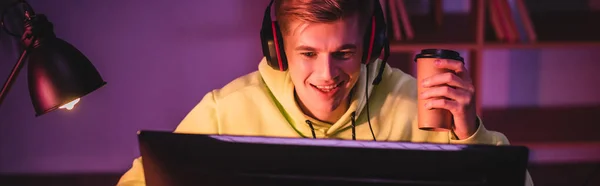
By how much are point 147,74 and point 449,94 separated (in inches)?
69.3

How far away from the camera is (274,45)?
130 cm

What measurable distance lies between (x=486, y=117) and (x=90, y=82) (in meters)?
1.78

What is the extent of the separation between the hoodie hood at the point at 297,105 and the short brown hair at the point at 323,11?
153 mm

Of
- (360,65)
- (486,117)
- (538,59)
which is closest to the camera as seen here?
(360,65)

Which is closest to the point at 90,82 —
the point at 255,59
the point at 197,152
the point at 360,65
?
the point at 197,152

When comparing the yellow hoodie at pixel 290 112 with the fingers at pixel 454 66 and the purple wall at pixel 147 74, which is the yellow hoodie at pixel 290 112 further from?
the purple wall at pixel 147 74

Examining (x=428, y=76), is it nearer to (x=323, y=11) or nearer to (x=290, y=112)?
(x=323, y=11)

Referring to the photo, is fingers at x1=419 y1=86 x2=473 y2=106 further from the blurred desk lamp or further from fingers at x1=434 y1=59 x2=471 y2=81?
the blurred desk lamp

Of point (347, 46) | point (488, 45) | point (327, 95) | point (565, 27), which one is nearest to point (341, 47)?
point (347, 46)

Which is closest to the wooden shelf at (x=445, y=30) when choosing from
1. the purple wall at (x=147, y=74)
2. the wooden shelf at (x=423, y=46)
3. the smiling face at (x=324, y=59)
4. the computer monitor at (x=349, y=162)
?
the wooden shelf at (x=423, y=46)

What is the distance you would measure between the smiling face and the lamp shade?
0.46 meters

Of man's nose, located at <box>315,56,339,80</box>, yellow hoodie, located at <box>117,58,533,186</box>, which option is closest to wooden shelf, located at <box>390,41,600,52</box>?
yellow hoodie, located at <box>117,58,533,186</box>

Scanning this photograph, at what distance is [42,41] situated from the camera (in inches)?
40.7

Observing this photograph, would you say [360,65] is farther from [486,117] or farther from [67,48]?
[486,117]
